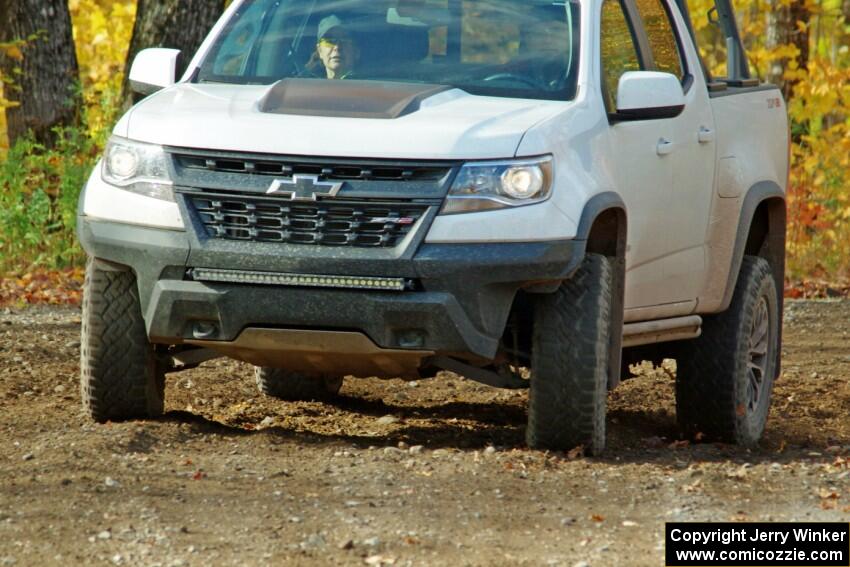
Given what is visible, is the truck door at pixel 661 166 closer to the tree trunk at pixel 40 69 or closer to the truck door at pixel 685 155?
the truck door at pixel 685 155

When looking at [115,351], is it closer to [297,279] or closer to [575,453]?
[297,279]

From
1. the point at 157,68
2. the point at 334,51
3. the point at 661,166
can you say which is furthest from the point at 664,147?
the point at 157,68

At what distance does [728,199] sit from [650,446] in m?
1.21

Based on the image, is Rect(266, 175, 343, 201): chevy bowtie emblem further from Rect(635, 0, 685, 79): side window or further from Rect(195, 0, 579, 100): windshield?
Rect(635, 0, 685, 79): side window

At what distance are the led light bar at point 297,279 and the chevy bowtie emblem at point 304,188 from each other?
277mm

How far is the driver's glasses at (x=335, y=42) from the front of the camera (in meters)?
6.48

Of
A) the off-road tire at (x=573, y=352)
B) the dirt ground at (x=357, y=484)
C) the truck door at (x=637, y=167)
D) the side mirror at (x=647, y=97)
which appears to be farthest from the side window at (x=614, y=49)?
the dirt ground at (x=357, y=484)

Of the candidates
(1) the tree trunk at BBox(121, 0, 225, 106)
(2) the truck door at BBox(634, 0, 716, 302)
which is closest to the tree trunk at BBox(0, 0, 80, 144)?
(1) the tree trunk at BBox(121, 0, 225, 106)

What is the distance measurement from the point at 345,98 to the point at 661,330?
1.88 metres

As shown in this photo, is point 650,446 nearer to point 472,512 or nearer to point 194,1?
point 472,512

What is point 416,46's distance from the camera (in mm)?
6379

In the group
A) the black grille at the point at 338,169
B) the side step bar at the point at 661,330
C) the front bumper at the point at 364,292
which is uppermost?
the black grille at the point at 338,169

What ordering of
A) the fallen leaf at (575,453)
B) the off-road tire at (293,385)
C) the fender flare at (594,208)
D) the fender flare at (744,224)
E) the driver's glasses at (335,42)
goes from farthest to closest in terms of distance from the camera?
1. the off-road tire at (293,385)
2. the fender flare at (744,224)
3. the driver's glasses at (335,42)
4. the fallen leaf at (575,453)
5. the fender flare at (594,208)

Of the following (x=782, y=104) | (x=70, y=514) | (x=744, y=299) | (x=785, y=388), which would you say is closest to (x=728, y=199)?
(x=744, y=299)
